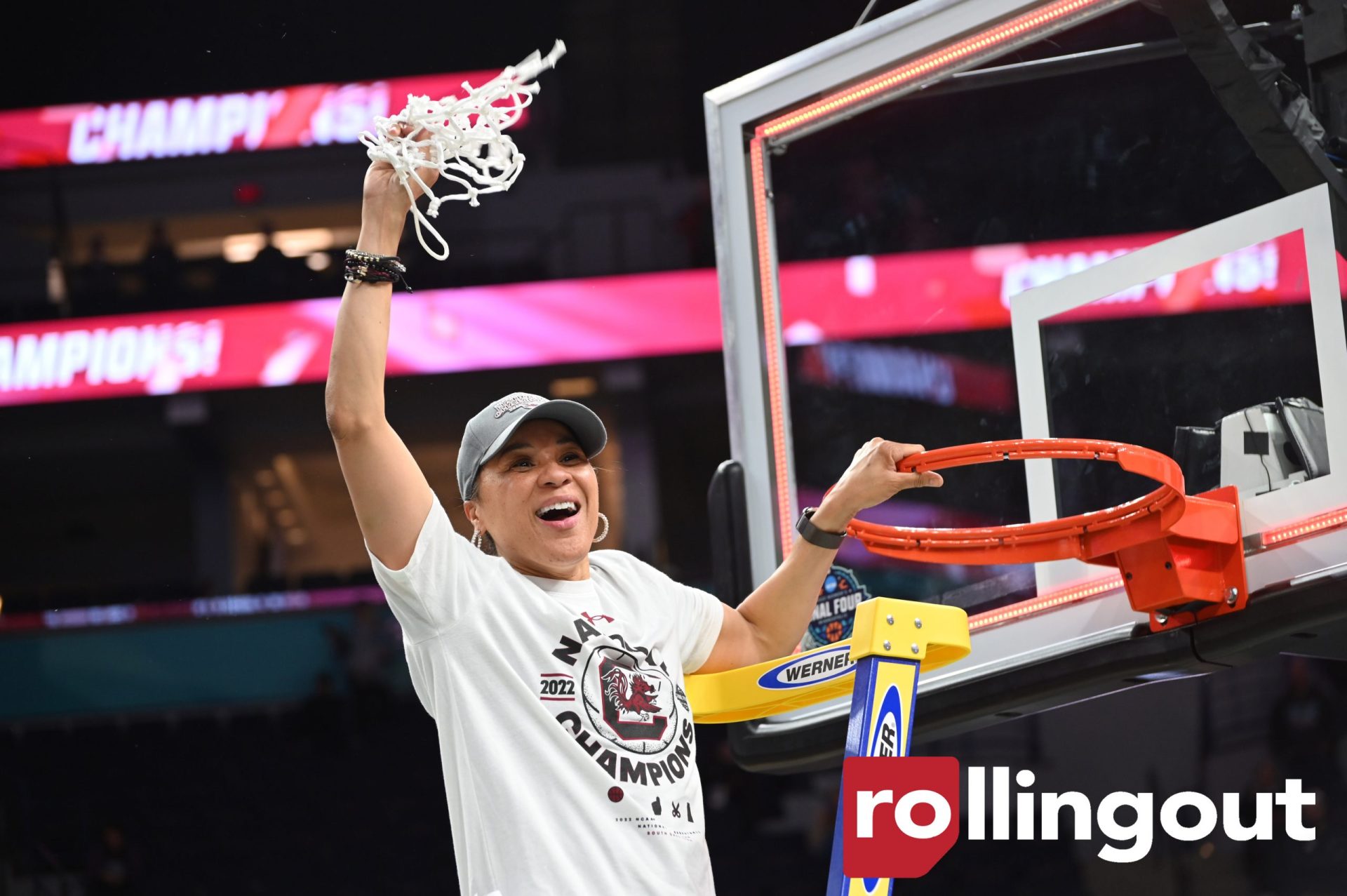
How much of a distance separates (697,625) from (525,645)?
0.32 meters

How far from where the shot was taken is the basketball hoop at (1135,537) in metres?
2.02

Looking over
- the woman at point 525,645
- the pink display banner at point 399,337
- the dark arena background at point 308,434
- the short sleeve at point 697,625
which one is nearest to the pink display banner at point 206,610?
the dark arena background at point 308,434

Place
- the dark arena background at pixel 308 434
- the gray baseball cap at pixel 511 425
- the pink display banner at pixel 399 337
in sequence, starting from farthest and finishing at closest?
the pink display banner at pixel 399 337, the dark arena background at pixel 308 434, the gray baseball cap at pixel 511 425

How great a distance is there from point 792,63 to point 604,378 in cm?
552

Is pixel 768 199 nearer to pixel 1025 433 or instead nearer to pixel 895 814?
pixel 1025 433

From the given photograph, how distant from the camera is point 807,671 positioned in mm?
1912

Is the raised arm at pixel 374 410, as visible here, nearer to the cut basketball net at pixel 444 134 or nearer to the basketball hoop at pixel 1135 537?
the cut basketball net at pixel 444 134

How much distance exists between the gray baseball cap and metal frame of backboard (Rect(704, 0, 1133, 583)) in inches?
40.9

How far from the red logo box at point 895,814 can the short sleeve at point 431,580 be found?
0.50 m

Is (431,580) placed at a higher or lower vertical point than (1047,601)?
higher

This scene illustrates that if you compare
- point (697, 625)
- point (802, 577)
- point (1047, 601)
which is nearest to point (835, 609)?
point (1047, 601)

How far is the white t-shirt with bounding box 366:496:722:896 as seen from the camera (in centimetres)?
159

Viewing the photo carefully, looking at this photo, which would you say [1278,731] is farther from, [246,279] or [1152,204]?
[246,279]

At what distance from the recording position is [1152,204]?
250cm
